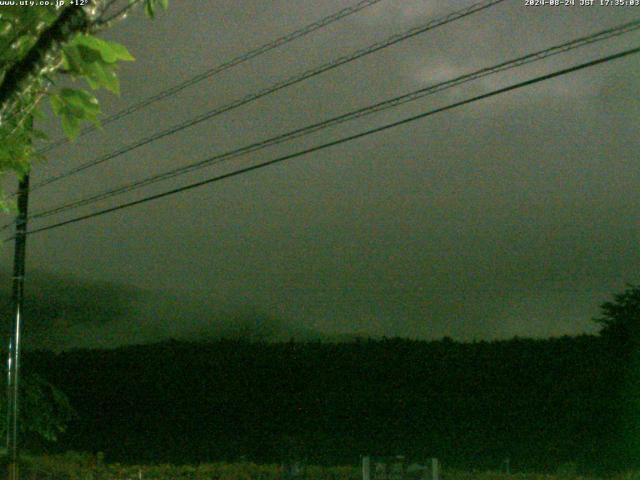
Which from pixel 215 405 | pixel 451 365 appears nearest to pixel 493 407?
pixel 451 365

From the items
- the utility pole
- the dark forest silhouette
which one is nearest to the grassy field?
the dark forest silhouette

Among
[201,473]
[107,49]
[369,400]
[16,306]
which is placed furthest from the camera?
[369,400]

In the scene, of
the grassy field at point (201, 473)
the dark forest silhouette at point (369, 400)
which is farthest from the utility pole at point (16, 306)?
the dark forest silhouette at point (369, 400)

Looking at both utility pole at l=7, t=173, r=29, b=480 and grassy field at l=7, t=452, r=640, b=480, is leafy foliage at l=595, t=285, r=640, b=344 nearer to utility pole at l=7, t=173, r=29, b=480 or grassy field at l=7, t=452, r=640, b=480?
grassy field at l=7, t=452, r=640, b=480

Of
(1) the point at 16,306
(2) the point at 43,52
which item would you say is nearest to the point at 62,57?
(2) the point at 43,52

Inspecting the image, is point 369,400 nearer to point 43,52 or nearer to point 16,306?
point 16,306

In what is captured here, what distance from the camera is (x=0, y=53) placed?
12.9 ft

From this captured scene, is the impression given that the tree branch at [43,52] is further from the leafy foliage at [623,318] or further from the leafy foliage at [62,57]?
the leafy foliage at [623,318]

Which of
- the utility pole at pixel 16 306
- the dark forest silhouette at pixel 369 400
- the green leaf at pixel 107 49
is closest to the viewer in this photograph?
the green leaf at pixel 107 49

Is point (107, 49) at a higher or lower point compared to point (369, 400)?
higher

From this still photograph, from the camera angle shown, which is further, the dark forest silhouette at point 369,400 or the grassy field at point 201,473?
the dark forest silhouette at point 369,400

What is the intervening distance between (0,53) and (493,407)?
49.1ft

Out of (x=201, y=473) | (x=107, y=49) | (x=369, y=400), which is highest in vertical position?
(x=107, y=49)

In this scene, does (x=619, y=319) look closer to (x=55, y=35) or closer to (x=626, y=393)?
(x=626, y=393)
